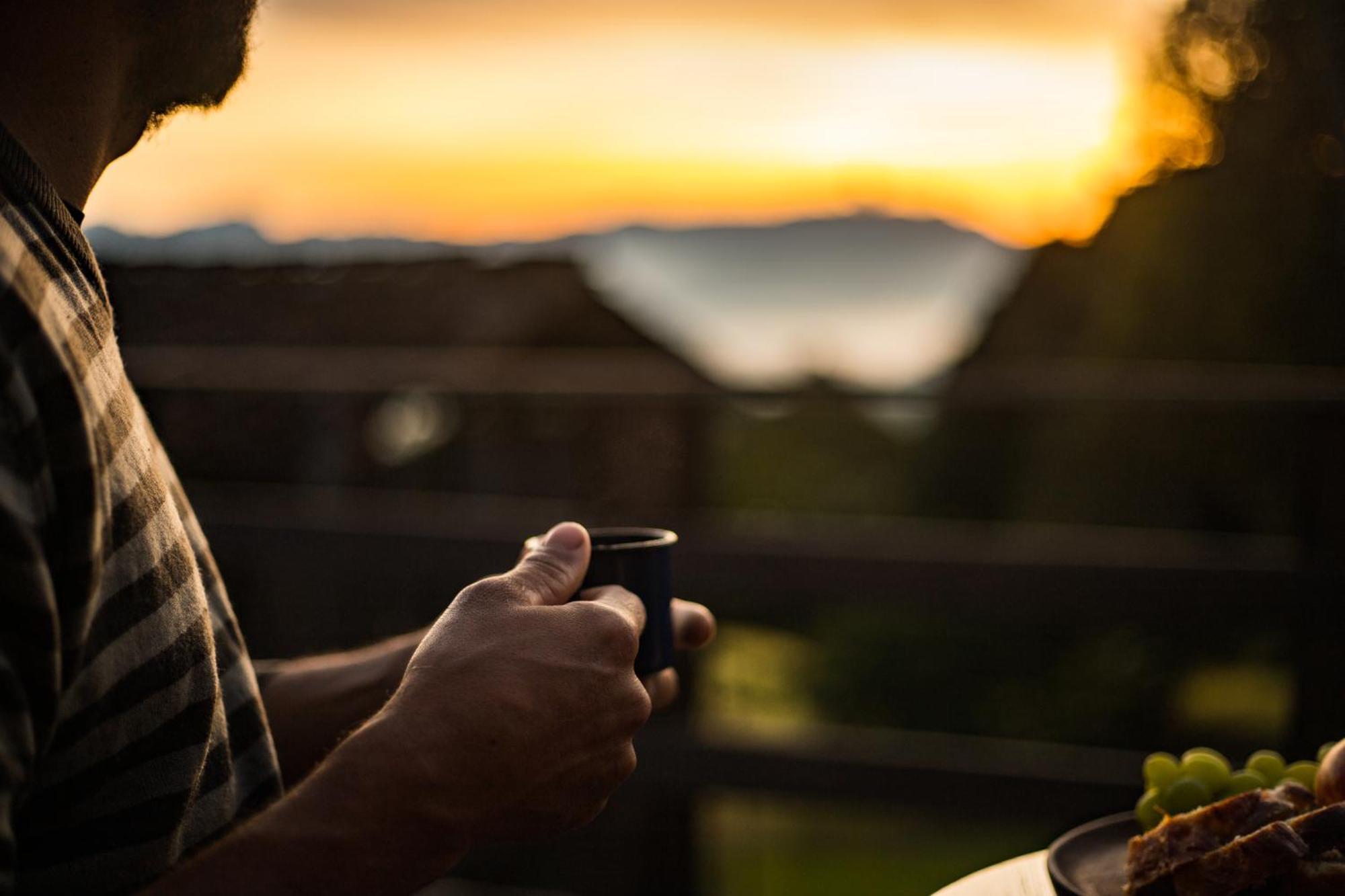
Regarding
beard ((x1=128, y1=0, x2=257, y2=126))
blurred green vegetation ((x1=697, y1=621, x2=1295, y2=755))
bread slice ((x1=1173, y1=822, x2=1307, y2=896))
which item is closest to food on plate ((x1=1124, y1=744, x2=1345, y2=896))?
bread slice ((x1=1173, y1=822, x2=1307, y2=896))

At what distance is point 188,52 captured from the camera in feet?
2.89

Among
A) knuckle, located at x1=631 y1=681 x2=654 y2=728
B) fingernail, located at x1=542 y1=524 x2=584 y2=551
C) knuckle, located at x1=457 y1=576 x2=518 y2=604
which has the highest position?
fingernail, located at x1=542 y1=524 x2=584 y2=551

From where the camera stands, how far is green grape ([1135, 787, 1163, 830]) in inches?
41.6

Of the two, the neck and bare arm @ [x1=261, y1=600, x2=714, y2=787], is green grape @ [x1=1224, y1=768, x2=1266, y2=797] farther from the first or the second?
the neck

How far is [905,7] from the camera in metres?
6.45

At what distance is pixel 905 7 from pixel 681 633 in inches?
235

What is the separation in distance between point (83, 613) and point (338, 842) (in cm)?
22

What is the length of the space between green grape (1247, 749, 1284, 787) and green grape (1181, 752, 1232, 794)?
30 mm

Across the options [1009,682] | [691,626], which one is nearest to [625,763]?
[691,626]

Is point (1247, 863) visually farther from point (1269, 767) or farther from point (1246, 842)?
point (1269, 767)

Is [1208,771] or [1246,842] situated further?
[1208,771]

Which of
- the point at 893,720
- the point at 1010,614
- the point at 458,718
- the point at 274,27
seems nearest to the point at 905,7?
the point at 893,720

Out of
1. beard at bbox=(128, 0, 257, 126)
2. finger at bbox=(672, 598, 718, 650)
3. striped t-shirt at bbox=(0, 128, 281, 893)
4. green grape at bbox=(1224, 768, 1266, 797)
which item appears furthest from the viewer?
finger at bbox=(672, 598, 718, 650)

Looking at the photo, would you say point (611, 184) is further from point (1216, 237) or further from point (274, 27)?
point (274, 27)
